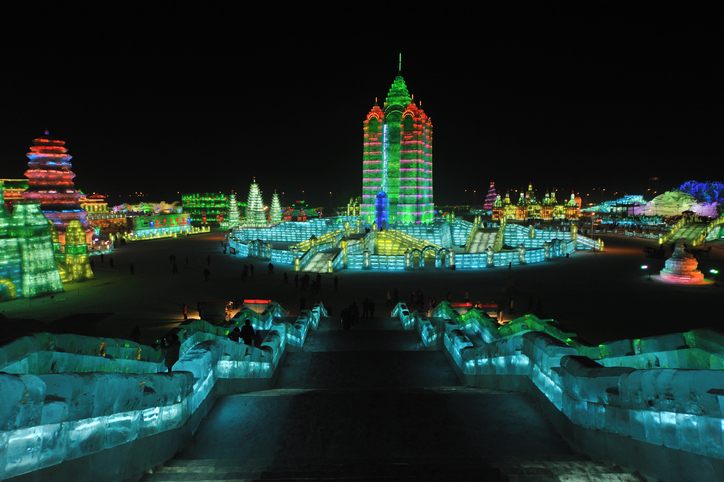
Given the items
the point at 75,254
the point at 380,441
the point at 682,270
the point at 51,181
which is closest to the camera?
the point at 380,441

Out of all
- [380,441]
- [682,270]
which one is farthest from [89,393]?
[682,270]

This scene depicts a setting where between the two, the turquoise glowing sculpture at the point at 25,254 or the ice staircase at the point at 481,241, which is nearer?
the turquoise glowing sculpture at the point at 25,254

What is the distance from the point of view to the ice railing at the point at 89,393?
2891mm

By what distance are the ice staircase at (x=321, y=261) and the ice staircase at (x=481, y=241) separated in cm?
1498

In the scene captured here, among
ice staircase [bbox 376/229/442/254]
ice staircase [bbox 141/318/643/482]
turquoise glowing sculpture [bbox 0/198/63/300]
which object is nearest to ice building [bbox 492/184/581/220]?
ice staircase [bbox 376/229/442/254]

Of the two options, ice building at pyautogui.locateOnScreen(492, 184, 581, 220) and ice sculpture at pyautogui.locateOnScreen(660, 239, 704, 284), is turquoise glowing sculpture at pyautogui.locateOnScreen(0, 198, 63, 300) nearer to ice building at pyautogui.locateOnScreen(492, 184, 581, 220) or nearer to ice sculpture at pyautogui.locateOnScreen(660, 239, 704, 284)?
ice sculpture at pyautogui.locateOnScreen(660, 239, 704, 284)

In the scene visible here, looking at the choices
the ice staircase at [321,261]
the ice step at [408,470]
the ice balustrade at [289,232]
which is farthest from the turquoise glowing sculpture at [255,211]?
the ice step at [408,470]

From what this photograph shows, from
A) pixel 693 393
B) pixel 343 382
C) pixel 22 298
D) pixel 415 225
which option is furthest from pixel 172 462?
pixel 415 225

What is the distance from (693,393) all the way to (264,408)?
4648 mm

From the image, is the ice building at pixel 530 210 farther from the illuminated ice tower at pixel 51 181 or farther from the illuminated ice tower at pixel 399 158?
the illuminated ice tower at pixel 51 181

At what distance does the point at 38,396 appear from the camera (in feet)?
9.74

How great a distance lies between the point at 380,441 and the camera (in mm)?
5082

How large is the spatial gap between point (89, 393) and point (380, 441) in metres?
3.00

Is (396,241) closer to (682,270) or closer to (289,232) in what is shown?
(289,232)
